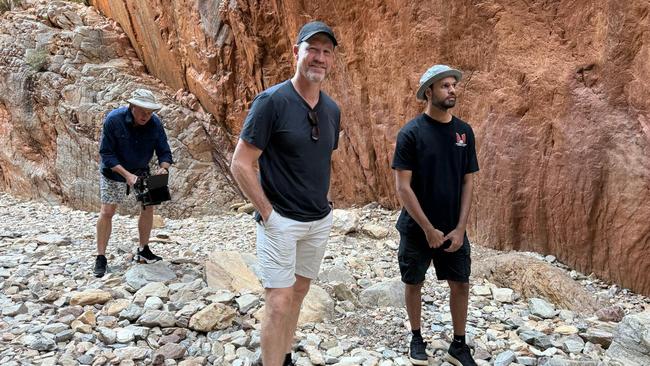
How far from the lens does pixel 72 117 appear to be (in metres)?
11.3

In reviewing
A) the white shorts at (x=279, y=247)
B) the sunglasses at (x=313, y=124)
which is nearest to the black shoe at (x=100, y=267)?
the white shorts at (x=279, y=247)

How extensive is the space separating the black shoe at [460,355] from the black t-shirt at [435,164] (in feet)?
2.60

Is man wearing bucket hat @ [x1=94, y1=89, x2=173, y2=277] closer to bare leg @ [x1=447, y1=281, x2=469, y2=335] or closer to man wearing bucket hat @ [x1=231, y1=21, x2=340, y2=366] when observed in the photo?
man wearing bucket hat @ [x1=231, y1=21, x2=340, y2=366]

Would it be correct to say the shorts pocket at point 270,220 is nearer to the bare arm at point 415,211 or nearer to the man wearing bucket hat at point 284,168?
the man wearing bucket hat at point 284,168

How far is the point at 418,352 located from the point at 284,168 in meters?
1.61

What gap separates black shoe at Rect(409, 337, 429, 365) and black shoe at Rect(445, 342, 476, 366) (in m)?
0.17

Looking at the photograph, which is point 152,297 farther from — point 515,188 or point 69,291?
point 515,188

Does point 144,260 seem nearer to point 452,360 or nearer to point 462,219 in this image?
point 452,360

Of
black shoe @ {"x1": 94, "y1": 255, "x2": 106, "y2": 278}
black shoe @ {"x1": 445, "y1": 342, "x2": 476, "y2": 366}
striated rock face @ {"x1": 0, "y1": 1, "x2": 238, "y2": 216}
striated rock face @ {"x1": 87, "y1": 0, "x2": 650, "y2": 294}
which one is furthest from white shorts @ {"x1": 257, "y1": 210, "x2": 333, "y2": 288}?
striated rock face @ {"x1": 0, "y1": 1, "x2": 238, "y2": 216}

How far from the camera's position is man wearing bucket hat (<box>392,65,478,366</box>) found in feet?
10.1

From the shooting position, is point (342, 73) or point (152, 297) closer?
point (152, 297)

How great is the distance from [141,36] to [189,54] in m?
2.25

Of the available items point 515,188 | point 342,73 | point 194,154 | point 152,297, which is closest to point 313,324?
point 152,297

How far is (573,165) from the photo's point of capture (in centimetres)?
511
